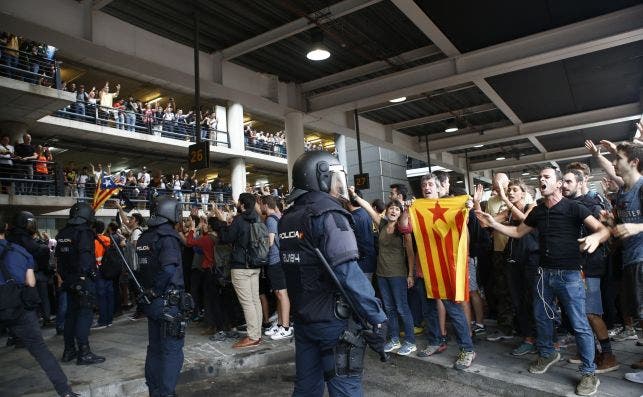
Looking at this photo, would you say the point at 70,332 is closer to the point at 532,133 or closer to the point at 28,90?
the point at 28,90

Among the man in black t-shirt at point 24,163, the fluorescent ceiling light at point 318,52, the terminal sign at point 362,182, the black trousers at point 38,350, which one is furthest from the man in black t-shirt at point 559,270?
the man in black t-shirt at point 24,163

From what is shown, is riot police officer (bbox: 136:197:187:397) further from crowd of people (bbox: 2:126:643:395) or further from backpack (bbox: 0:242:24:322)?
crowd of people (bbox: 2:126:643:395)

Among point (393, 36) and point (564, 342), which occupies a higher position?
point (393, 36)

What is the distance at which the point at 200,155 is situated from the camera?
27.1ft

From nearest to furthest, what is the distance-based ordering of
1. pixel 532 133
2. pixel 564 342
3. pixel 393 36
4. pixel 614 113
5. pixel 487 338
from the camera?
pixel 564 342 < pixel 487 338 < pixel 393 36 < pixel 614 113 < pixel 532 133

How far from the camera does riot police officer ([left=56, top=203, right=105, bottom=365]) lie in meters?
5.57

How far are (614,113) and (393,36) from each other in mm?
9208

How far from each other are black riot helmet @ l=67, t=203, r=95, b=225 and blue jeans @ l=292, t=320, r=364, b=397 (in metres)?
4.28

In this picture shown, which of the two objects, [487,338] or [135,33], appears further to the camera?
[135,33]

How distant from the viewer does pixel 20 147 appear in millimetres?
13078

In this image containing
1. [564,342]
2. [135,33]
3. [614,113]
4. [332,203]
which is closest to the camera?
[332,203]

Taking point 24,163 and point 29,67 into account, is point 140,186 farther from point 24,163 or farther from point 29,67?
point 29,67

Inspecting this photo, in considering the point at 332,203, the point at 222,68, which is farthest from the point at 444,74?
the point at 332,203

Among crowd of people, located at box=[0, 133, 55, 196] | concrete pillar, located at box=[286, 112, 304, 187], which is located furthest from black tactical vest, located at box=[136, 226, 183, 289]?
crowd of people, located at box=[0, 133, 55, 196]
